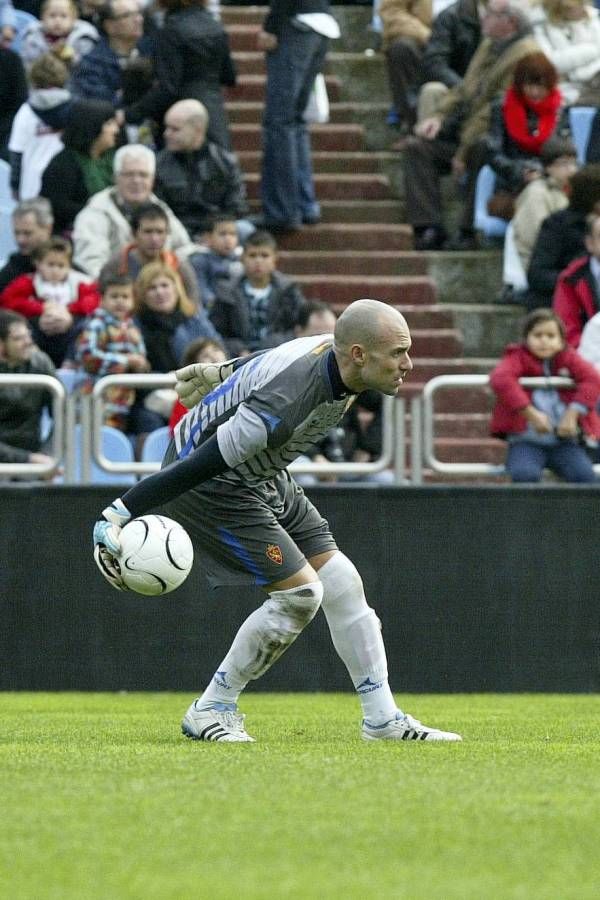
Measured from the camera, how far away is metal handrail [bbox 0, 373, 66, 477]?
12.0m

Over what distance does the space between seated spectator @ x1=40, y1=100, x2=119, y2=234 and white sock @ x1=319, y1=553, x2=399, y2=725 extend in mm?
7836

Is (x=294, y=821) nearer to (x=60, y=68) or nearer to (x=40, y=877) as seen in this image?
(x=40, y=877)

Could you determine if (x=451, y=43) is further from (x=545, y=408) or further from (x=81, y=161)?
(x=545, y=408)

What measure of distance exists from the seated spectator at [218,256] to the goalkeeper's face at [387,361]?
22.4ft

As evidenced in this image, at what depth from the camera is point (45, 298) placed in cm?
1402

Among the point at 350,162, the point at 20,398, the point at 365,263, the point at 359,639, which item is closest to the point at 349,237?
the point at 365,263

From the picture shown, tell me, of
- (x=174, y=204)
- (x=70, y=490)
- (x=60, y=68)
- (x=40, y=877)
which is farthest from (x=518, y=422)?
(x=40, y=877)

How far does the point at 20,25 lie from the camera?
17688 mm

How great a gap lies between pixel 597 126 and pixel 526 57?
0.99 metres

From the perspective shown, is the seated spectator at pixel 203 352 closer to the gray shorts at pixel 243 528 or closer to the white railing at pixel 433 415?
the white railing at pixel 433 415

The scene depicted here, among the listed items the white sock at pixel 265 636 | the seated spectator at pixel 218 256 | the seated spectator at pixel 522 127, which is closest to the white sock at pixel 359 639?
the white sock at pixel 265 636

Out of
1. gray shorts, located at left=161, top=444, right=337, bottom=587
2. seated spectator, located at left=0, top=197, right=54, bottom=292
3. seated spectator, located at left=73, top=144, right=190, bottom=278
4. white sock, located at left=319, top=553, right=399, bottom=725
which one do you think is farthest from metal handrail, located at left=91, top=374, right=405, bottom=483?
white sock, located at left=319, top=553, right=399, bottom=725

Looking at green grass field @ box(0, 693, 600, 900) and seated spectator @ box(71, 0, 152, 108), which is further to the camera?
seated spectator @ box(71, 0, 152, 108)

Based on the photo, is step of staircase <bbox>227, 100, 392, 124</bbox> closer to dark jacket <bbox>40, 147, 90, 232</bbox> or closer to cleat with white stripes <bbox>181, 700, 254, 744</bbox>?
dark jacket <bbox>40, 147, 90, 232</bbox>
